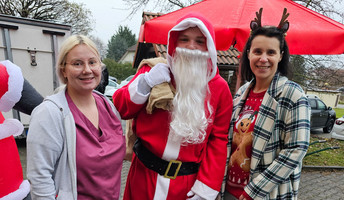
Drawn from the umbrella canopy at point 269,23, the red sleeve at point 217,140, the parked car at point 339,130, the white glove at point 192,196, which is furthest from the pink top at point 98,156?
the parked car at point 339,130

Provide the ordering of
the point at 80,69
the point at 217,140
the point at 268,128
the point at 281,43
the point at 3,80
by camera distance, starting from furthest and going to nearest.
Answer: the point at 217,140, the point at 281,43, the point at 268,128, the point at 80,69, the point at 3,80

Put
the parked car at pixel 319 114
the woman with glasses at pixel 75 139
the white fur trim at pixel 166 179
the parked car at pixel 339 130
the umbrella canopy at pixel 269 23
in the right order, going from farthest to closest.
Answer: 1. the parked car at pixel 319 114
2. the parked car at pixel 339 130
3. the umbrella canopy at pixel 269 23
4. the white fur trim at pixel 166 179
5. the woman with glasses at pixel 75 139

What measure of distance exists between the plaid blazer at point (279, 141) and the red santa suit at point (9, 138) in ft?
4.82

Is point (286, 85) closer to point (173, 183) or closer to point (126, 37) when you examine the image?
point (173, 183)

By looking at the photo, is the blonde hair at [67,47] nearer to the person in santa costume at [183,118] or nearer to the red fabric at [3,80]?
the red fabric at [3,80]

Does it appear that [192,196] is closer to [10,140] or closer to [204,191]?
[204,191]

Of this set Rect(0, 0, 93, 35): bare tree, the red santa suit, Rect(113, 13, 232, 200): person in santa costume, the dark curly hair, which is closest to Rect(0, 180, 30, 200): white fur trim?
the red santa suit

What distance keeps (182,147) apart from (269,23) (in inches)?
65.1

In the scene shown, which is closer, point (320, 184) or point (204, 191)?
point (204, 191)

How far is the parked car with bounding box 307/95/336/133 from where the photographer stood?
420 inches

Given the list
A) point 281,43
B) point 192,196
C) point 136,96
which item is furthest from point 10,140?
point 281,43

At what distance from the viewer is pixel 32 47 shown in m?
5.04

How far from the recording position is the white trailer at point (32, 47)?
4723 mm

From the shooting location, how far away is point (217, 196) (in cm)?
183
